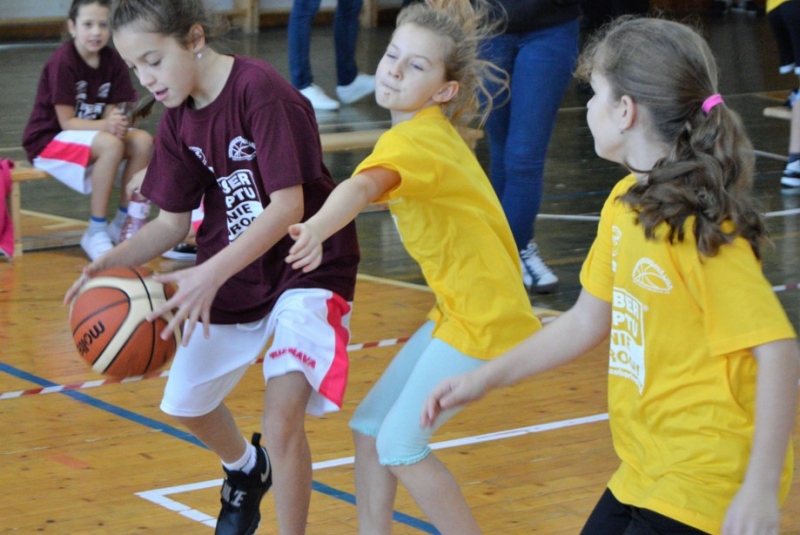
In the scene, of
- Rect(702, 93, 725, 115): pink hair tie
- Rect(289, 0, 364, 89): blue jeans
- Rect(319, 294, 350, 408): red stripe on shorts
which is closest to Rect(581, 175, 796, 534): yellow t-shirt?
Rect(702, 93, 725, 115): pink hair tie

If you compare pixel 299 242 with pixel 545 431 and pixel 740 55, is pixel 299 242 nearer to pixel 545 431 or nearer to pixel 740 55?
pixel 545 431

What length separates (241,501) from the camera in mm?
3045

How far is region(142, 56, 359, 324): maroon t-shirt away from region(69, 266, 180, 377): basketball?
0.14 meters

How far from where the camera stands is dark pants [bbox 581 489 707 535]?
1.96 metres

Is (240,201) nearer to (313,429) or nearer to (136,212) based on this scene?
(313,429)

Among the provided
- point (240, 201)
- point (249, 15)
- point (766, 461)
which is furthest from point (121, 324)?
point (249, 15)

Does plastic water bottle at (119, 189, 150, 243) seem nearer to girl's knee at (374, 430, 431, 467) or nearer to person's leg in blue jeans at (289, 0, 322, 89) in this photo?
person's leg in blue jeans at (289, 0, 322, 89)

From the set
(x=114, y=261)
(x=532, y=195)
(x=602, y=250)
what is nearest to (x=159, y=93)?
(x=114, y=261)

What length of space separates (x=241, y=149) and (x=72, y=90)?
11.4 ft

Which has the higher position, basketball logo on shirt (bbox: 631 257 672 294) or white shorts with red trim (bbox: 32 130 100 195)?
basketball logo on shirt (bbox: 631 257 672 294)

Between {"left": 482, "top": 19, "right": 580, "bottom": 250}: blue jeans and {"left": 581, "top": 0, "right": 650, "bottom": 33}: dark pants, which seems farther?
{"left": 581, "top": 0, "right": 650, "bottom": 33}: dark pants

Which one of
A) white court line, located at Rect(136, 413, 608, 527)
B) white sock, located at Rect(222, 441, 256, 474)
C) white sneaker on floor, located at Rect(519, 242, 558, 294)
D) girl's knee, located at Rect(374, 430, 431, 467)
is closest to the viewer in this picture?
girl's knee, located at Rect(374, 430, 431, 467)

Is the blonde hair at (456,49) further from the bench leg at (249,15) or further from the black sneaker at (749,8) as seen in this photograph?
the black sneaker at (749,8)

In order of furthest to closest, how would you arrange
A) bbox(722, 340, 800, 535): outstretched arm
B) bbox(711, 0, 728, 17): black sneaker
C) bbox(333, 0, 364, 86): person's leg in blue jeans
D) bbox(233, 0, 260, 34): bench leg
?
bbox(711, 0, 728, 17): black sneaker < bbox(233, 0, 260, 34): bench leg < bbox(333, 0, 364, 86): person's leg in blue jeans < bbox(722, 340, 800, 535): outstretched arm
